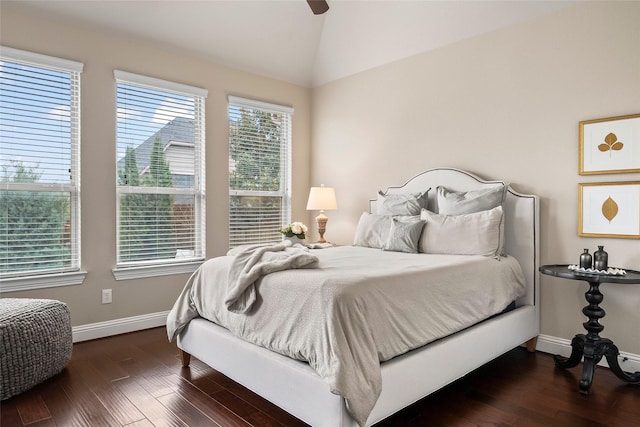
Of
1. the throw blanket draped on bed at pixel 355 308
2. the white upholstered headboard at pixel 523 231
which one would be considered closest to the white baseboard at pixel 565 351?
the white upholstered headboard at pixel 523 231

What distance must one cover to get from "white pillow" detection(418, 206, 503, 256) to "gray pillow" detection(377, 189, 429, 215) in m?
0.34

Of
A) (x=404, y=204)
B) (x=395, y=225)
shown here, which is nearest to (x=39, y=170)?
(x=395, y=225)

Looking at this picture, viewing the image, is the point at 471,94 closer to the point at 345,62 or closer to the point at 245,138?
the point at 345,62

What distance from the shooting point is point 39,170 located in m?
3.30

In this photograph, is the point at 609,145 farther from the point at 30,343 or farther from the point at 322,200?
the point at 30,343

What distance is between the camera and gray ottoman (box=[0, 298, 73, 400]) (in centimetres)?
238

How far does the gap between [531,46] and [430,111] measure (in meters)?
1.00

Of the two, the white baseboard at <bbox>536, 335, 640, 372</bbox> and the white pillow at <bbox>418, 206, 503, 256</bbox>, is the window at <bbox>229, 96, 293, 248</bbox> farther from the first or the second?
the white baseboard at <bbox>536, 335, 640, 372</bbox>

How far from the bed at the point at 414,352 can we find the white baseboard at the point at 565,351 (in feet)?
0.28

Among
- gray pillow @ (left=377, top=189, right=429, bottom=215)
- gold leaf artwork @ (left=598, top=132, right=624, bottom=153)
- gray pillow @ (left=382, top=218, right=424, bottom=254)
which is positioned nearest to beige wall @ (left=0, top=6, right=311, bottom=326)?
A: gray pillow @ (left=377, top=189, right=429, bottom=215)

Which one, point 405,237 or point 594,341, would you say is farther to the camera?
point 405,237

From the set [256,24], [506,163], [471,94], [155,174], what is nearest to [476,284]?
[506,163]

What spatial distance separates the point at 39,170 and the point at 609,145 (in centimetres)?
427

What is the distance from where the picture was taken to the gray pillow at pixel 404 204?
147 inches
